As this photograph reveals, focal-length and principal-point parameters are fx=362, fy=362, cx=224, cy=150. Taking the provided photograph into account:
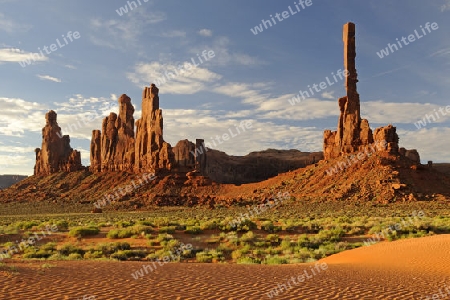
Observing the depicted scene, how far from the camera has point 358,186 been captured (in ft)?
177

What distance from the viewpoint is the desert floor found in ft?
26.3

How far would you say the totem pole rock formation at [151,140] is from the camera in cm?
8294

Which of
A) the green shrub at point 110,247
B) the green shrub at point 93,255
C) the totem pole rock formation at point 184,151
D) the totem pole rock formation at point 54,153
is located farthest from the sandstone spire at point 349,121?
the totem pole rock formation at point 54,153

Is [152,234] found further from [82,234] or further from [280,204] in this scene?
[280,204]

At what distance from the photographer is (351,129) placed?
65250mm

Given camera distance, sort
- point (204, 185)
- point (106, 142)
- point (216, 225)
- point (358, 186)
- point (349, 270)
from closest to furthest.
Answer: point (349, 270)
point (216, 225)
point (358, 186)
point (204, 185)
point (106, 142)

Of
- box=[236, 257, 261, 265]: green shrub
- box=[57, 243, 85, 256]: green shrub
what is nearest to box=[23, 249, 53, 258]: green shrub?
box=[57, 243, 85, 256]: green shrub

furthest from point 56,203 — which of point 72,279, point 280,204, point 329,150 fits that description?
point 72,279

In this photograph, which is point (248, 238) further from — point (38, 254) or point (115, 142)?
point (115, 142)

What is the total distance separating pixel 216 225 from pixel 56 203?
5814 centimetres

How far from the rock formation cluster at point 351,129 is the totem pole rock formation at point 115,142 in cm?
4893

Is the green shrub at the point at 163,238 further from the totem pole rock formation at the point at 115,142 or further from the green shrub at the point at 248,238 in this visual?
the totem pole rock formation at the point at 115,142

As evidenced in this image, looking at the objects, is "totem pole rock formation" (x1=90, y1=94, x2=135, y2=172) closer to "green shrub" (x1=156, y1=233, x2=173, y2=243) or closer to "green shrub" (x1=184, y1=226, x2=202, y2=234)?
"green shrub" (x1=184, y1=226, x2=202, y2=234)

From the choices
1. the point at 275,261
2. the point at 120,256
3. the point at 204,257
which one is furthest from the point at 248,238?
the point at 120,256
